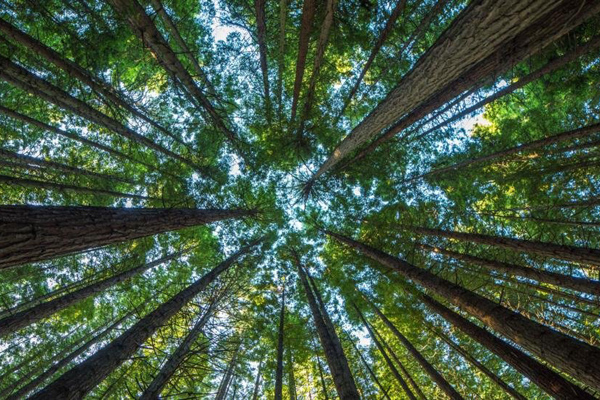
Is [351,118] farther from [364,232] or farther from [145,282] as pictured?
[145,282]

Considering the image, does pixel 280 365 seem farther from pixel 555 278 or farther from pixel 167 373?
pixel 555 278

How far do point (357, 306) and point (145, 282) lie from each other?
9.04 m

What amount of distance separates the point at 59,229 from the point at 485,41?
5362 mm

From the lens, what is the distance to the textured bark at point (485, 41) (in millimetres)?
2941

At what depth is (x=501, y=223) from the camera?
36.1 ft

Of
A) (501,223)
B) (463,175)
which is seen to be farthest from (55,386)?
(501,223)

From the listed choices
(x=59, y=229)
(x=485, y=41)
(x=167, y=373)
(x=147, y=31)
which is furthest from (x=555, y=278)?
(x=147, y=31)

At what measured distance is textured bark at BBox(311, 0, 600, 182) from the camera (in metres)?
2.94

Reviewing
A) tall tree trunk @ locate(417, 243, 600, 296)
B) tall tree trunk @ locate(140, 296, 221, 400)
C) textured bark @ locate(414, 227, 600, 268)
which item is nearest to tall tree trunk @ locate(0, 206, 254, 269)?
tall tree trunk @ locate(140, 296, 221, 400)

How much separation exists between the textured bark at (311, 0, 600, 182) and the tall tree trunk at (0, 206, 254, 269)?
4927 millimetres

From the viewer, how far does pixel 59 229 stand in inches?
121

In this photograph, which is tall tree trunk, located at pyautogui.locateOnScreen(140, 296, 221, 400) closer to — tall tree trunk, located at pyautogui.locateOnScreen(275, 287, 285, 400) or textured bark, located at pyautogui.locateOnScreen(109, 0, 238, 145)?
tall tree trunk, located at pyautogui.locateOnScreen(275, 287, 285, 400)

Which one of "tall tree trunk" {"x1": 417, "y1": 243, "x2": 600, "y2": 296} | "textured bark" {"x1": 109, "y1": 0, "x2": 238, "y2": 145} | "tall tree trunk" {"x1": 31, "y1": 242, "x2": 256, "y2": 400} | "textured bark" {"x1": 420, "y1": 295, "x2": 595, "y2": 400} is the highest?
"textured bark" {"x1": 109, "y1": 0, "x2": 238, "y2": 145}

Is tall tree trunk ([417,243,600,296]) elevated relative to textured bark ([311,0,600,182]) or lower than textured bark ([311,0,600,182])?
lower
